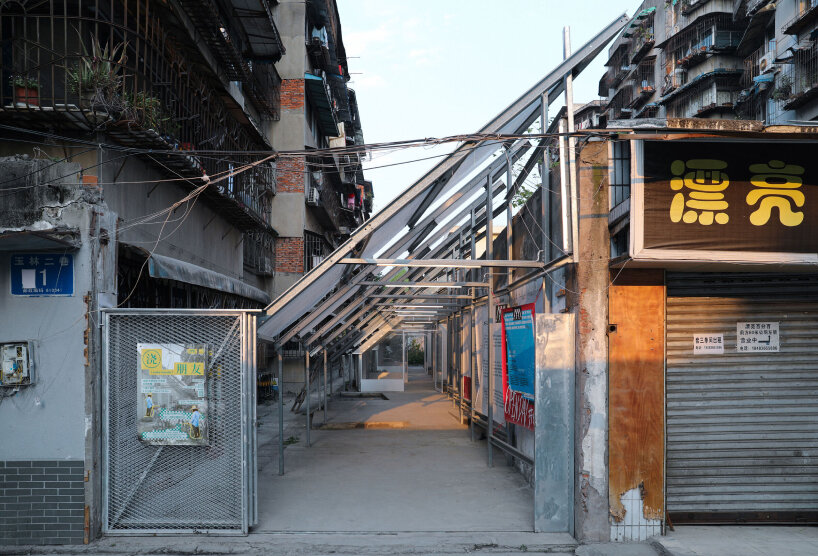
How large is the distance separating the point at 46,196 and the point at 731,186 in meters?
7.31

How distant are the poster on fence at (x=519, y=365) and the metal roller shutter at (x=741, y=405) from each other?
1709mm

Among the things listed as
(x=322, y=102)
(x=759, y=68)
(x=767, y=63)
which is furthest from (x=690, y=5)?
(x=322, y=102)

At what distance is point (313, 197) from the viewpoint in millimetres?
23844

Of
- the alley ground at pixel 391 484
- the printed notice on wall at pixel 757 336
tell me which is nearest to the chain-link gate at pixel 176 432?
the alley ground at pixel 391 484

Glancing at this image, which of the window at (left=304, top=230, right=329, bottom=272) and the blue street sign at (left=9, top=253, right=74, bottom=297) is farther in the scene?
the window at (left=304, top=230, right=329, bottom=272)

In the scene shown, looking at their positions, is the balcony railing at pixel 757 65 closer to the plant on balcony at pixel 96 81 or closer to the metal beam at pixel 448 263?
the metal beam at pixel 448 263

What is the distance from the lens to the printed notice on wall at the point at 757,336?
280 inches

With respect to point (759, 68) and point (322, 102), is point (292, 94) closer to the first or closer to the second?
point (322, 102)

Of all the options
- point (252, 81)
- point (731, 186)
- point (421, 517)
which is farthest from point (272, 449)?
point (252, 81)

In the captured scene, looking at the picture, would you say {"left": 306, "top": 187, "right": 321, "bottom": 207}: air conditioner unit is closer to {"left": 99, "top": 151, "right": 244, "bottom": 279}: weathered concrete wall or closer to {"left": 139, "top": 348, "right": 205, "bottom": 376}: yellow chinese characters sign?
{"left": 99, "top": 151, "right": 244, "bottom": 279}: weathered concrete wall

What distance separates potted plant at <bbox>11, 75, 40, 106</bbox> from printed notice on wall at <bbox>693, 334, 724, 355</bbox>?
806cm

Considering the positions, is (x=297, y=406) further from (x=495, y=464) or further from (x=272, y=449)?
(x=495, y=464)

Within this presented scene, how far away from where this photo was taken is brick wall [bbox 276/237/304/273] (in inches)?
893

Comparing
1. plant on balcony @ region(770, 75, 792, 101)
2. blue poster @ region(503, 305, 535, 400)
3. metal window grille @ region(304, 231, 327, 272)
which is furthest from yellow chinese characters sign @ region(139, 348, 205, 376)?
plant on balcony @ region(770, 75, 792, 101)
